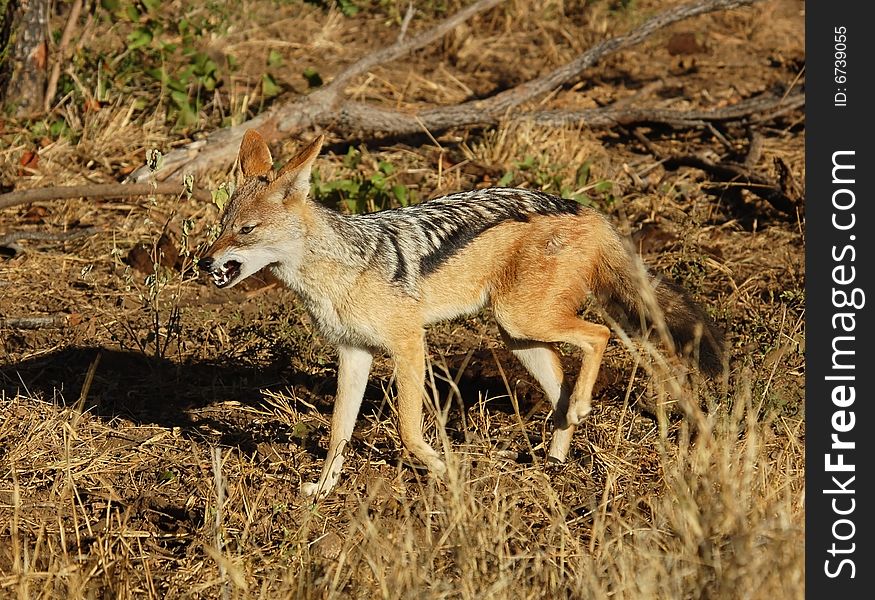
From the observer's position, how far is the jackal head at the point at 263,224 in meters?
5.05

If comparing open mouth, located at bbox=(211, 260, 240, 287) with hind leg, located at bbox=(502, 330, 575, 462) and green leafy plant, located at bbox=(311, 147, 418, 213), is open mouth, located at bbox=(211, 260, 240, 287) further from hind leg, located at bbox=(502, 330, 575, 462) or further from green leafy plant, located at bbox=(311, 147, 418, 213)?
green leafy plant, located at bbox=(311, 147, 418, 213)

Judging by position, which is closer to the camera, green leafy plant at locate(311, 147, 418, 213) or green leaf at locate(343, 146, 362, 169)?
green leafy plant at locate(311, 147, 418, 213)

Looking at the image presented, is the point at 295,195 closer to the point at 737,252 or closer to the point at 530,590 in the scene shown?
the point at 530,590

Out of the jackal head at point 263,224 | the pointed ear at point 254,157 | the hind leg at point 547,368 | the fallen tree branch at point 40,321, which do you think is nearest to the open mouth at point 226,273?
the jackal head at point 263,224

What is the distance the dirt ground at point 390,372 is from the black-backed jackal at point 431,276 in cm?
24

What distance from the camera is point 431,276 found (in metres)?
5.53

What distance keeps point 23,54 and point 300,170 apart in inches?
180

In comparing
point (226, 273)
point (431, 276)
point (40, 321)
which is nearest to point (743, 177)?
point (431, 276)

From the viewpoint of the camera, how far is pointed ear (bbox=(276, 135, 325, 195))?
507 cm

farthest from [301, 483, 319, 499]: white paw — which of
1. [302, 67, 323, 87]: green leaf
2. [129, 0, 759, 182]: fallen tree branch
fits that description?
[302, 67, 323, 87]: green leaf

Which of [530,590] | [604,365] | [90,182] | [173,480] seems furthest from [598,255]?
[90,182]

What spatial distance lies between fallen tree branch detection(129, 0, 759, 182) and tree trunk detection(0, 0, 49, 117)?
5.31ft

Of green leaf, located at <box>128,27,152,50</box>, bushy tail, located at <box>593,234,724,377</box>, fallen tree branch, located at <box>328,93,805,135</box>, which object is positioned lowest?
bushy tail, located at <box>593,234,724,377</box>

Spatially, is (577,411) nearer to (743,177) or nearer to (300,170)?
(300,170)
